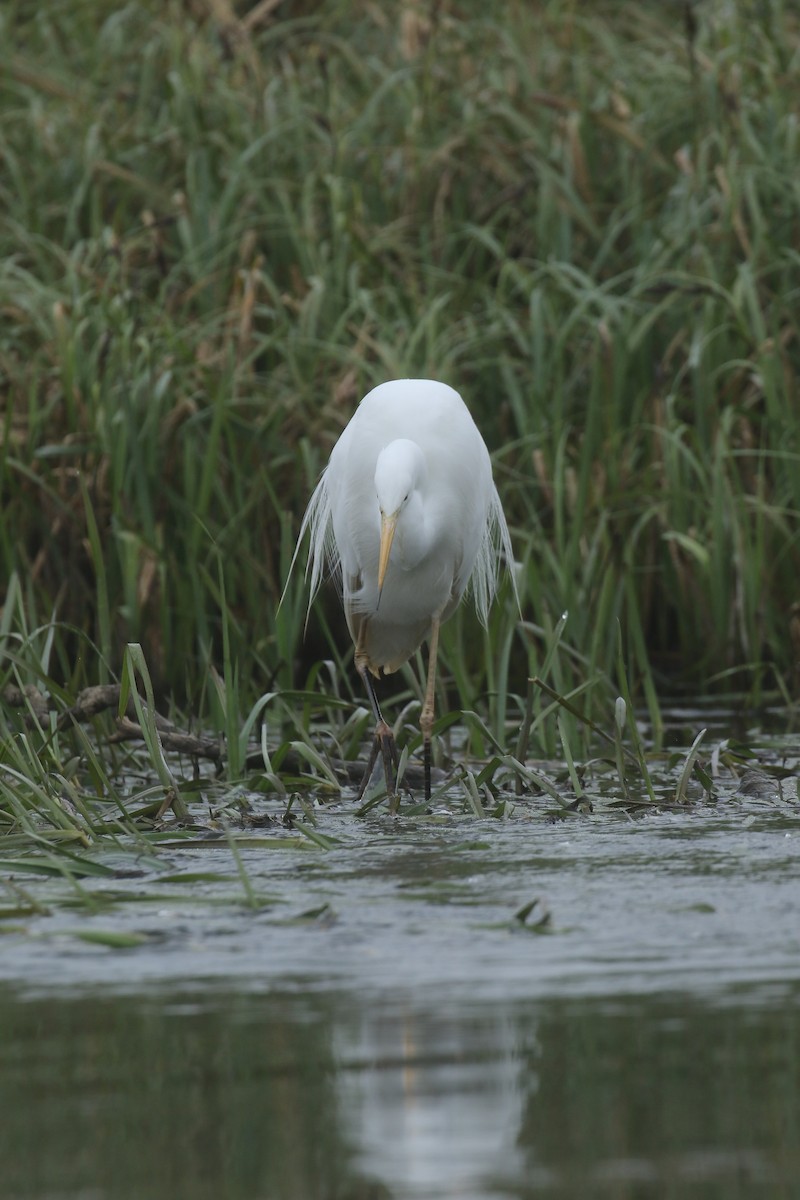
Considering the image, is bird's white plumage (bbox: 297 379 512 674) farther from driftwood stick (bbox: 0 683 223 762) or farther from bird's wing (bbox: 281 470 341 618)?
driftwood stick (bbox: 0 683 223 762)

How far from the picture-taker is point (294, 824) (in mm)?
4078

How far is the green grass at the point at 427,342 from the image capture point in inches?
240

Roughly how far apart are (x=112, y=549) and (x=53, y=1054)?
427 cm

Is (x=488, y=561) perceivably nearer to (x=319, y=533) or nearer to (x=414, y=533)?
(x=319, y=533)

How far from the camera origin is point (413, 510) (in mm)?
4883

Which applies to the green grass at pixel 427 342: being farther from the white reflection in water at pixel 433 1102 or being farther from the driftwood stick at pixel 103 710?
the white reflection in water at pixel 433 1102

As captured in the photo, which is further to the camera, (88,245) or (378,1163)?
(88,245)

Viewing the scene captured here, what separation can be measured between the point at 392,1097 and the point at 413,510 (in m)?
2.92

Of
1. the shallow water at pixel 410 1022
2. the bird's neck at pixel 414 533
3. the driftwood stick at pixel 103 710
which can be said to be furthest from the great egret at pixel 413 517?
the shallow water at pixel 410 1022

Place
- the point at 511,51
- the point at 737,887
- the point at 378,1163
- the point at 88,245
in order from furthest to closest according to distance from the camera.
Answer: the point at 511,51 < the point at 88,245 < the point at 737,887 < the point at 378,1163

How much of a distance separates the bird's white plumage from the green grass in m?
0.20

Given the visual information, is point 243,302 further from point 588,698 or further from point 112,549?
point 588,698

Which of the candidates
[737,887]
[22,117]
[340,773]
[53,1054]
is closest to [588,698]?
[340,773]

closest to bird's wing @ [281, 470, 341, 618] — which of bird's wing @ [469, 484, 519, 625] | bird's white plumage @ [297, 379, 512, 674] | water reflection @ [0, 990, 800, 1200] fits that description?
bird's white plumage @ [297, 379, 512, 674]
